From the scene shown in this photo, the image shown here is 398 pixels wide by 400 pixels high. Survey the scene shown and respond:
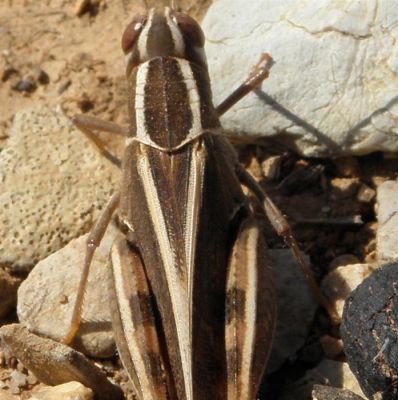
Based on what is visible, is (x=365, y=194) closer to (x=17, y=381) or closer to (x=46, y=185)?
(x=46, y=185)

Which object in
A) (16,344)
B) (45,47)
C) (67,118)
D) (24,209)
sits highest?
(45,47)

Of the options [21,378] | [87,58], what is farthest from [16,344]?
[87,58]

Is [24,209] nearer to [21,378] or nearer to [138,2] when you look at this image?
[21,378]

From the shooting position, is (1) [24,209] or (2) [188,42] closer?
(2) [188,42]

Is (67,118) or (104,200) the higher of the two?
(67,118)

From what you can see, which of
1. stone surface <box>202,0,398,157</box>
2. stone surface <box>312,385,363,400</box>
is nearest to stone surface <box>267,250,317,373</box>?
stone surface <box>312,385,363,400</box>

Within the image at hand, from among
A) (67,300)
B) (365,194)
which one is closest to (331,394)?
(365,194)
